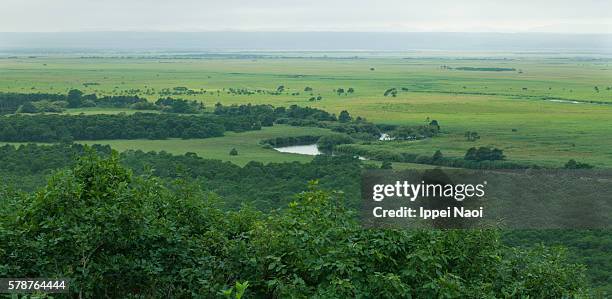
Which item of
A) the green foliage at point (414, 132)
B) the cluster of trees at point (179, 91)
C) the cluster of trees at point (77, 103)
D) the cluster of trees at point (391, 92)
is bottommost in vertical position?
the cluster of trees at point (391, 92)

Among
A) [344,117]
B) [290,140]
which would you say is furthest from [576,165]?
[344,117]

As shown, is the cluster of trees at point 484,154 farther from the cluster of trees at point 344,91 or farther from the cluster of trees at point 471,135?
the cluster of trees at point 344,91

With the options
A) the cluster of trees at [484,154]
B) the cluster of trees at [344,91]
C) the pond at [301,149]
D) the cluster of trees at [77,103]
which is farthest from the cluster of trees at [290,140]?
the cluster of trees at [344,91]

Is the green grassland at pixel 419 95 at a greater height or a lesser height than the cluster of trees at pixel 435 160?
lesser

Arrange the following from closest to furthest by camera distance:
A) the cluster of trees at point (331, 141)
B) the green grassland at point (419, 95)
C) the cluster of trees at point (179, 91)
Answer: the green grassland at point (419, 95)
the cluster of trees at point (331, 141)
the cluster of trees at point (179, 91)

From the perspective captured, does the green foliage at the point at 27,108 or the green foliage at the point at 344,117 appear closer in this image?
the green foliage at the point at 27,108

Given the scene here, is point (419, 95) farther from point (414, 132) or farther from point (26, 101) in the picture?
point (26, 101)

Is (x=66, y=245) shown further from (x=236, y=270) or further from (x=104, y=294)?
(x=236, y=270)
